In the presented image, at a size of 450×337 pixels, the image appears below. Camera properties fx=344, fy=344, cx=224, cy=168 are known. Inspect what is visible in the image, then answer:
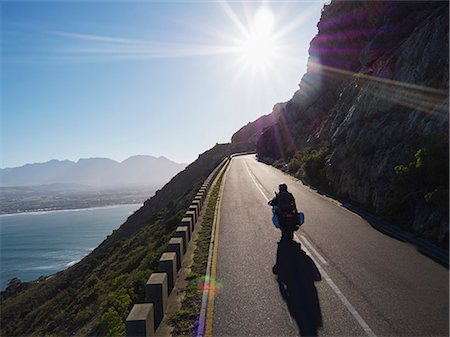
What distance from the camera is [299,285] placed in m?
7.86

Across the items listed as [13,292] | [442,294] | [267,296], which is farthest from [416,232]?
[13,292]

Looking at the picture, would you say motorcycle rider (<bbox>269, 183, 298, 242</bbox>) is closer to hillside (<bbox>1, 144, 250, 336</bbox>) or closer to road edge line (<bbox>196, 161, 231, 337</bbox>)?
road edge line (<bbox>196, 161, 231, 337</bbox>)

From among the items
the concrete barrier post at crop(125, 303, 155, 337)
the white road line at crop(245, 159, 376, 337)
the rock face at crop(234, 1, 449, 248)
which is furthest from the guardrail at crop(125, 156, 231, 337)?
the rock face at crop(234, 1, 449, 248)

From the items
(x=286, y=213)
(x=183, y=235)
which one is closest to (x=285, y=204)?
(x=286, y=213)

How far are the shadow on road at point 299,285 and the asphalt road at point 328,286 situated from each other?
2 centimetres

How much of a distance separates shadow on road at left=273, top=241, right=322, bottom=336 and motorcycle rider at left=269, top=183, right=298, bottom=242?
464 mm

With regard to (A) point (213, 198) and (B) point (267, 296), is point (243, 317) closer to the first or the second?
(B) point (267, 296)

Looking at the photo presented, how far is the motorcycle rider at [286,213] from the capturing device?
1136 centimetres

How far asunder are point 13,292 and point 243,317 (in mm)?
47958

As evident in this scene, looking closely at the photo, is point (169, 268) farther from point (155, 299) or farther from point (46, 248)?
point (46, 248)

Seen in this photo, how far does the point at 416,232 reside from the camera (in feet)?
37.6

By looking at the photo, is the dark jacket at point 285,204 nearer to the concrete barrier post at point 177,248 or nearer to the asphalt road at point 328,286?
the asphalt road at point 328,286

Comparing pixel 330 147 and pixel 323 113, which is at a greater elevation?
pixel 323 113

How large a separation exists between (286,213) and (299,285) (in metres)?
3.73
